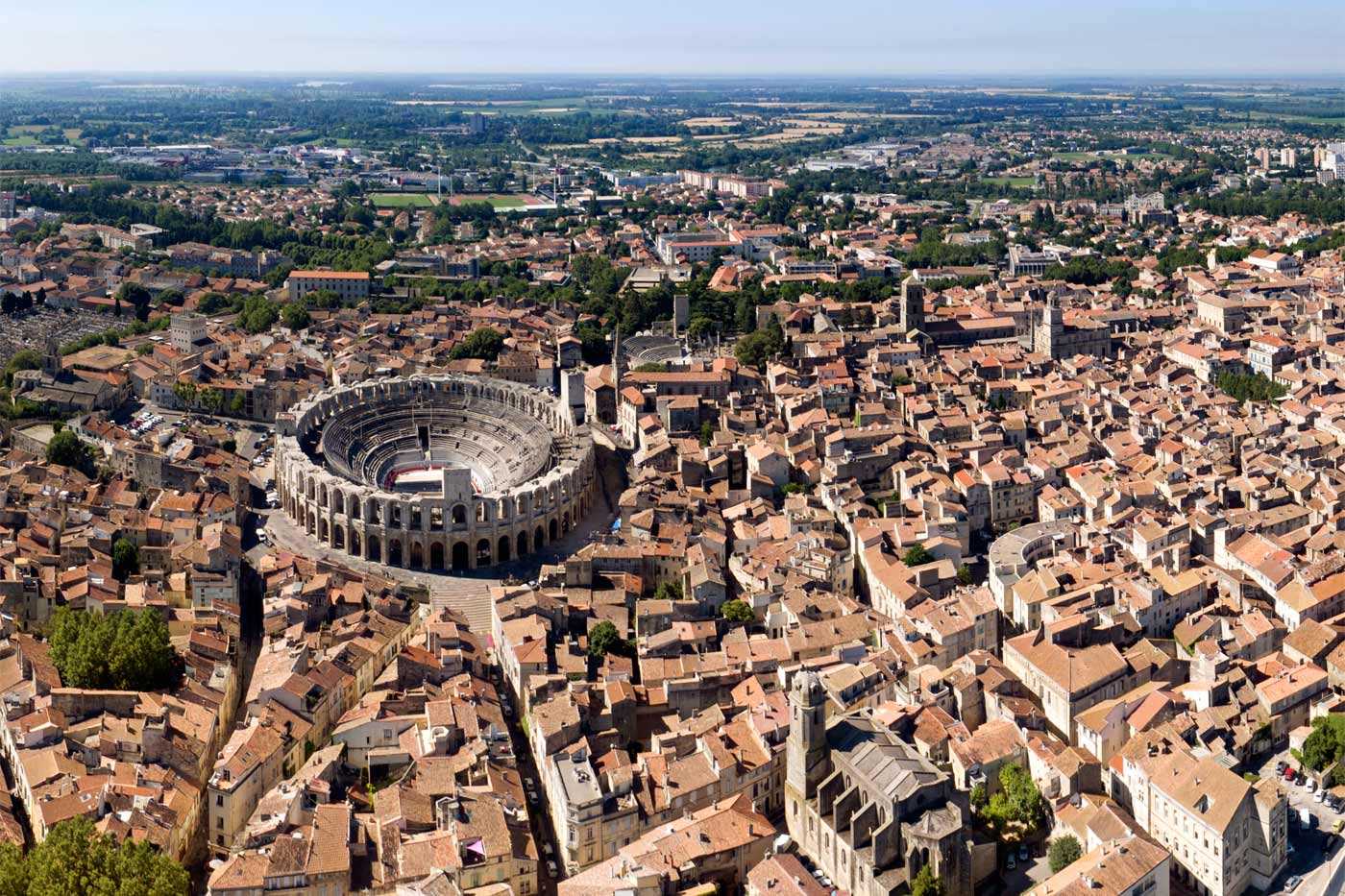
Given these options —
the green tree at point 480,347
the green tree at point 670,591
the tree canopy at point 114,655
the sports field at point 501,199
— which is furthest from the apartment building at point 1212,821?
the sports field at point 501,199

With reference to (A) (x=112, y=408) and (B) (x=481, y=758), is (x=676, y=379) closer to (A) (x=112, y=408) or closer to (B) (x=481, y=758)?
(A) (x=112, y=408)

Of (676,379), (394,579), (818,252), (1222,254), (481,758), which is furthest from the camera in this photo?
(818,252)

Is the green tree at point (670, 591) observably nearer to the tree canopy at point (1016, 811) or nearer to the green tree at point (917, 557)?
the green tree at point (917, 557)

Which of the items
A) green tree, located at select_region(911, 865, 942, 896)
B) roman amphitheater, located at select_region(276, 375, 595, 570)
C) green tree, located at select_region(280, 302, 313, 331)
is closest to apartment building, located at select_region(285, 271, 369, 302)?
green tree, located at select_region(280, 302, 313, 331)

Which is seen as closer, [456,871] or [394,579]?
[456,871]

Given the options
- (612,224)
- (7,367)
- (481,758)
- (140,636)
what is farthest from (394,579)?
(612,224)

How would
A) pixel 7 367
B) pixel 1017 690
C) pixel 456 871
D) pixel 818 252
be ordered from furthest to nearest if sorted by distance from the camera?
pixel 818 252 → pixel 7 367 → pixel 1017 690 → pixel 456 871

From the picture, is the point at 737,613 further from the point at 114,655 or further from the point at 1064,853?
the point at 114,655
